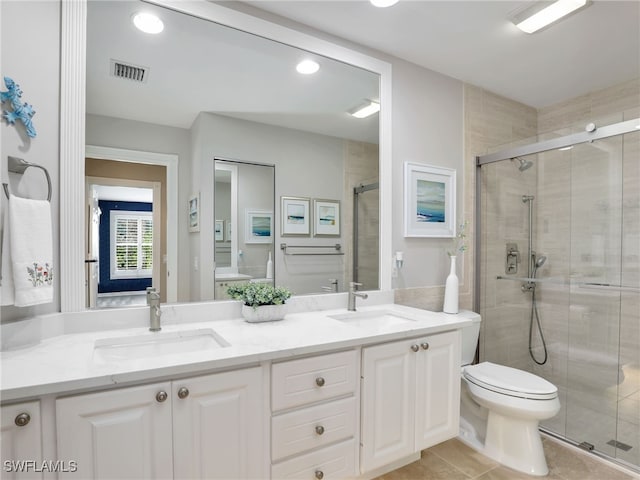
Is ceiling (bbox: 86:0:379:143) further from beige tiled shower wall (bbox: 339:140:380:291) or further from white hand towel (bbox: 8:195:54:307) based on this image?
white hand towel (bbox: 8:195:54:307)

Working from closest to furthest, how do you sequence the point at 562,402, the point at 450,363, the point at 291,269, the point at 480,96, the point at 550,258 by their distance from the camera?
1. the point at 450,363
2. the point at 291,269
3. the point at 562,402
4. the point at 550,258
5. the point at 480,96

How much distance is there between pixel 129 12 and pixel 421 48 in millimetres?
1684

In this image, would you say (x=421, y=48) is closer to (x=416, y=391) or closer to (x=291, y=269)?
(x=291, y=269)

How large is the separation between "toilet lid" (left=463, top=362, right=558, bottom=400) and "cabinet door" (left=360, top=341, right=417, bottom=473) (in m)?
0.59

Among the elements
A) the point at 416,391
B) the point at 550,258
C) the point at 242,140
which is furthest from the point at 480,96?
the point at 416,391

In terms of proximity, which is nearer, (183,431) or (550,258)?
(183,431)

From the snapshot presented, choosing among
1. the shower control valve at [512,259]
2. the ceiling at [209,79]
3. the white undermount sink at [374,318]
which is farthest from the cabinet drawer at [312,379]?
the shower control valve at [512,259]

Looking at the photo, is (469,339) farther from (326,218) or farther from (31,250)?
(31,250)

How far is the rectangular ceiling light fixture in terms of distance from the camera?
5.84 feet

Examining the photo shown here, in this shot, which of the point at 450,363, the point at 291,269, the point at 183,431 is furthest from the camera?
the point at 291,269

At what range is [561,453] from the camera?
2045mm

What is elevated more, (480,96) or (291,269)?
(480,96)

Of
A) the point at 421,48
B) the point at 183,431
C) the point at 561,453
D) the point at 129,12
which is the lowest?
the point at 561,453

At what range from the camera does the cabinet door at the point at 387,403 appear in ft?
5.04
